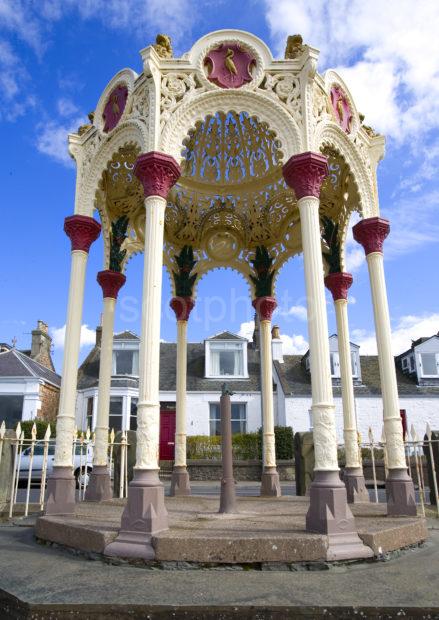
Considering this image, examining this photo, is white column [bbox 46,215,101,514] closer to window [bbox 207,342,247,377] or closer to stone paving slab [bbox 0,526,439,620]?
stone paving slab [bbox 0,526,439,620]

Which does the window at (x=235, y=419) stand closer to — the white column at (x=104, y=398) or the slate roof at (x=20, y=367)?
the slate roof at (x=20, y=367)

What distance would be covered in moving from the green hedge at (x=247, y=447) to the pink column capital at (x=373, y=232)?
1817cm

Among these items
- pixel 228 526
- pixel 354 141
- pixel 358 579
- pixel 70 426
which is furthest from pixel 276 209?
pixel 358 579

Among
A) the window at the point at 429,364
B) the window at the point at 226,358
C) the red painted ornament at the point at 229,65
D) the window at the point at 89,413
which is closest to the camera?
the red painted ornament at the point at 229,65

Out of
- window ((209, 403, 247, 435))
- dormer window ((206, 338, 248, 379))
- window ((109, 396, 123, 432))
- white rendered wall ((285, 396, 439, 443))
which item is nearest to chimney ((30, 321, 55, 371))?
window ((109, 396, 123, 432))

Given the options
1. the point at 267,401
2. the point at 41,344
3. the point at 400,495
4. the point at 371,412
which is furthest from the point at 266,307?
the point at 41,344

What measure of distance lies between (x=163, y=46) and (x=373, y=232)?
5139 millimetres

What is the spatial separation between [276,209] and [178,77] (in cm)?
495

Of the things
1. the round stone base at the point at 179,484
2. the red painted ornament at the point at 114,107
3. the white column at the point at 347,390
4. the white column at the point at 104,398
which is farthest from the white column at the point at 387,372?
the white column at the point at 104,398

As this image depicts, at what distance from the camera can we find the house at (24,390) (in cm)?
2916

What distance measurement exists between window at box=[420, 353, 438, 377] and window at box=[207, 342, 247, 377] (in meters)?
11.6

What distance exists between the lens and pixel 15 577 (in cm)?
484

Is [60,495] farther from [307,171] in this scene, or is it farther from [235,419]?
[235,419]

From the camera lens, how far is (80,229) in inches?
363
